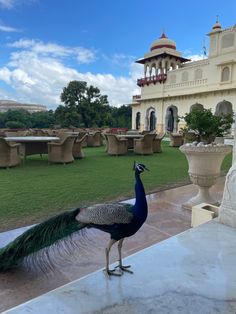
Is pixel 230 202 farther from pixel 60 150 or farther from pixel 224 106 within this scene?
pixel 224 106

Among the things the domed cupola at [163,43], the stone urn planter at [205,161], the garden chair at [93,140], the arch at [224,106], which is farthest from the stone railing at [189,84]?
the stone urn planter at [205,161]

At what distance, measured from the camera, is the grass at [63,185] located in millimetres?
3250

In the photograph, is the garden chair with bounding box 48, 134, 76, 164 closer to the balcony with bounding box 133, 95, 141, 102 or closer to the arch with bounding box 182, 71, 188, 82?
the arch with bounding box 182, 71, 188, 82

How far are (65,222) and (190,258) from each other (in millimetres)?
835

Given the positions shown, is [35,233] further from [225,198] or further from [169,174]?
[169,174]

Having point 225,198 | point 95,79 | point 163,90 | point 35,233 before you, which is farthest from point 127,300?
point 95,79

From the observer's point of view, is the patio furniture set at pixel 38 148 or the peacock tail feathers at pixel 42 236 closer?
the peacock tail feathers at pixel 42 236

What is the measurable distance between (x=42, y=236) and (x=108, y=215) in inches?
20.9

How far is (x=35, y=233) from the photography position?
172cm

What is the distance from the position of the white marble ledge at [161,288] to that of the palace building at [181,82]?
50.3ft

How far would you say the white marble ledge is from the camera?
1250mm

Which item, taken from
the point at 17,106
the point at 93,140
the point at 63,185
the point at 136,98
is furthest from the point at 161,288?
the point at 17,106

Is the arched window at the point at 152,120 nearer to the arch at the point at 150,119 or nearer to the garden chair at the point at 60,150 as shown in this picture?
the arch at the point at 150,119

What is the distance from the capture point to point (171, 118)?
25.6m
